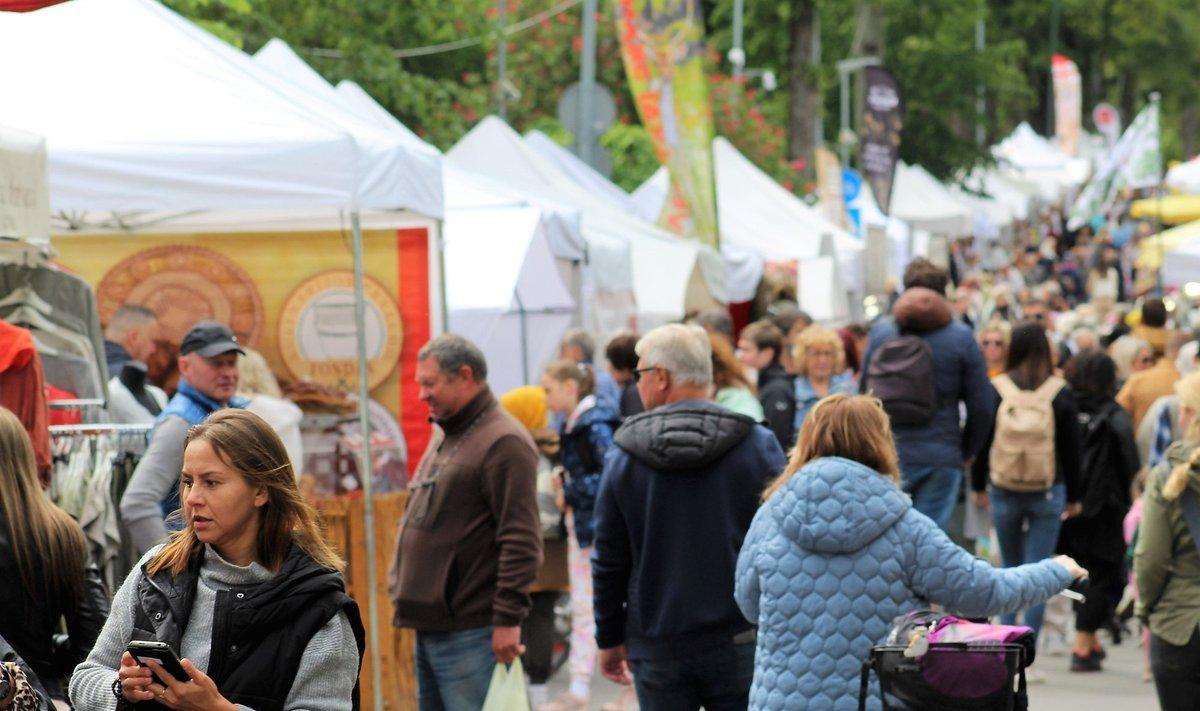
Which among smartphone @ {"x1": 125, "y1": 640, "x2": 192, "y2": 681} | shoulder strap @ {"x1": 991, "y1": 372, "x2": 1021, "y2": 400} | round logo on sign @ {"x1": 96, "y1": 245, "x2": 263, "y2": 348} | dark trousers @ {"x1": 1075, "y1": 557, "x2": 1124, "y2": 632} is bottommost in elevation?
dark trousers @ {"x1": 1075, "y1": 557, "x2": 1124, "y2": 632}

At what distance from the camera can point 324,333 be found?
9.59m

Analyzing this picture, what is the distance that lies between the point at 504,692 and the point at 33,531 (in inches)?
90.2

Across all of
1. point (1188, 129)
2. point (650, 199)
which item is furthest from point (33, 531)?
point (1188, 129)

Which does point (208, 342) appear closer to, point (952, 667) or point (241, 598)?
point (952, 667)

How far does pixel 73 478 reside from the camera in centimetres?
667

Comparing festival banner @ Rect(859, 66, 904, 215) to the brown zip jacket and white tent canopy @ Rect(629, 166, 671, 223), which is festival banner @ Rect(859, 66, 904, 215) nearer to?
white tent canopy @ Rect(629, 166, 671, 223)

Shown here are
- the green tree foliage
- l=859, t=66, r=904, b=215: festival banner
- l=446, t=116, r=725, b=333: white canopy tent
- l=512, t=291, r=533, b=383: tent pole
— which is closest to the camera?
l=512, t=291, r=533, b=383: tent pole

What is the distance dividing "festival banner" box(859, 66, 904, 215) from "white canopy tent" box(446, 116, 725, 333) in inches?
327

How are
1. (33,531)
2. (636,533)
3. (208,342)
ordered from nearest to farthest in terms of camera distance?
(33,531) → (636,533) → (208,342)

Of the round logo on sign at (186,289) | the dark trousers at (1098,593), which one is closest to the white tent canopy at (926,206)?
the dark trousers at (1098,593)

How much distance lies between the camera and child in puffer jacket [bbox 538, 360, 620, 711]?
31.5ft

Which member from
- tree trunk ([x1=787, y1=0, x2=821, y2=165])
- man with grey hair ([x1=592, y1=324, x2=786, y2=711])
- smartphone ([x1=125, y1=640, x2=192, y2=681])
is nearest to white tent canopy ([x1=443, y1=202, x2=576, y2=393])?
man with grey hair ([x1=592, y1=324, x2=786, y2=711])

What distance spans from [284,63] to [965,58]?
1160 inches

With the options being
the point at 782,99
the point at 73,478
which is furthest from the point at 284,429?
the point at 782,99
